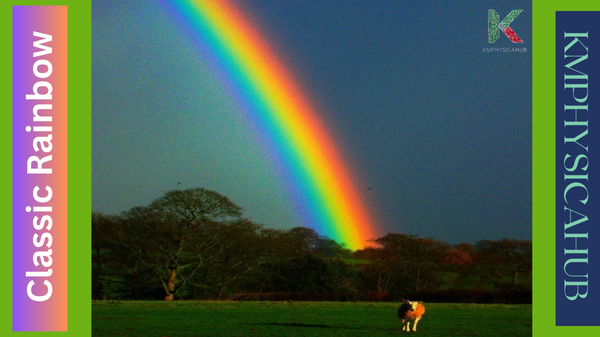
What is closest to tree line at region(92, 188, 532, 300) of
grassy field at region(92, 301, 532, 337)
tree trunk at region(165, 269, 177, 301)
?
tree trunk at region(165, 269, 177, 301)

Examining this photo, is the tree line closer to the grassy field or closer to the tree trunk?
the tree trunk

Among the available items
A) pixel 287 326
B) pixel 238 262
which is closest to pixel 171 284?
pixel 238 262

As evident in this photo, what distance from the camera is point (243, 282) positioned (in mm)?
58656

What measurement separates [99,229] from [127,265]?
503cm

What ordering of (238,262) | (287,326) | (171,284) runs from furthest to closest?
(238,262) < (171,284) < (287,326)

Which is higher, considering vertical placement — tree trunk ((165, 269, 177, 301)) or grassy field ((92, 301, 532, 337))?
grassy field ((92, 301, 532, 337))

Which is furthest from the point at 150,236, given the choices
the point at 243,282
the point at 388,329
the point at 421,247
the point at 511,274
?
the point at 388,329

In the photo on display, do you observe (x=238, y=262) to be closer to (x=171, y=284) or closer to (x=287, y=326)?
(x=171, y=284)

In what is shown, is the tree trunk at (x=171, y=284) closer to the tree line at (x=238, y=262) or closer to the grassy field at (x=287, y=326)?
the tree line at (x=238, y=262)

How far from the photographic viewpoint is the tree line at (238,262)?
55.8 meters

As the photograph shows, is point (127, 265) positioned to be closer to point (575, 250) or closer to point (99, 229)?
point (99, 229)

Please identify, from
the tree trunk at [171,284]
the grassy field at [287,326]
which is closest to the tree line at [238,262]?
the tree trunk at [171,284]

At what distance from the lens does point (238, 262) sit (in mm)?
58719

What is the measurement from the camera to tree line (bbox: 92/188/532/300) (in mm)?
55750
